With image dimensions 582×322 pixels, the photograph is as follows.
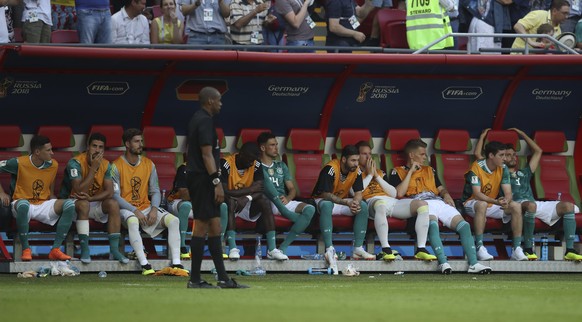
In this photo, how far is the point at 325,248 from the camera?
15.2 metres

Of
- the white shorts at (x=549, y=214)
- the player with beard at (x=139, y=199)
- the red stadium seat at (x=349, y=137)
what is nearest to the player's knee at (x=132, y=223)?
the player with beard at (x=139, y=199)

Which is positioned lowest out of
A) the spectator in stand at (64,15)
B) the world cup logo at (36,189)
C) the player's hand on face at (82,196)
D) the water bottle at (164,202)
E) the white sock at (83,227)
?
the white sock at (83,227)

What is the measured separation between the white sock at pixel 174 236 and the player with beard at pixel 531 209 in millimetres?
4417

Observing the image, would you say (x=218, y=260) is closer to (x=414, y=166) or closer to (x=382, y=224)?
(x=382, y=224)

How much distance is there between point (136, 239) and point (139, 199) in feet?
2.59

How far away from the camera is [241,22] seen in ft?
53.9

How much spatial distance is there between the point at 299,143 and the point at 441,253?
2.38 m

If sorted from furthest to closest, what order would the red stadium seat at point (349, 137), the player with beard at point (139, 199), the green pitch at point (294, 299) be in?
the red stadium seat at point (349, 137)
the player with beard at point (139, 199)
the green pitch at point (294, 299)

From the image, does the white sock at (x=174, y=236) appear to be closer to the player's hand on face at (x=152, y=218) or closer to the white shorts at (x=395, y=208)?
the player's hand on face at (x=152, y=218)

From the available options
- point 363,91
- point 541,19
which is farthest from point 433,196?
point 541,19

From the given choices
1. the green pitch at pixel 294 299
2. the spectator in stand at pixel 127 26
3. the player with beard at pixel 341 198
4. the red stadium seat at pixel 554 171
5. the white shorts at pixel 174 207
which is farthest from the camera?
the red stadium seat at pixel 554 171

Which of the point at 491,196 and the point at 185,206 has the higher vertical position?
the point at 491,196

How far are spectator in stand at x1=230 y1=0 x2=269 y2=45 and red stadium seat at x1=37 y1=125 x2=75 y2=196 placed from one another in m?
2.71

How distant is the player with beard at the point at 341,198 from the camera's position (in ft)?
49.5
